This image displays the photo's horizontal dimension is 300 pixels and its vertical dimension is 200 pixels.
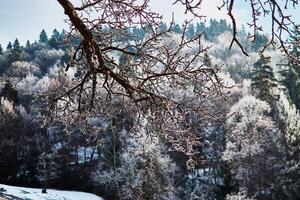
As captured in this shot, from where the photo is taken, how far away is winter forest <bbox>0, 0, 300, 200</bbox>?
4.91 metres

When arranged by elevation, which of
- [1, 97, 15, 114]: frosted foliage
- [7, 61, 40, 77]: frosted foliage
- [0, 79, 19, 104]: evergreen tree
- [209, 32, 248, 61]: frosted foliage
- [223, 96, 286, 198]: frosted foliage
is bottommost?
[223, 96, 286, 198]: frosted foliage

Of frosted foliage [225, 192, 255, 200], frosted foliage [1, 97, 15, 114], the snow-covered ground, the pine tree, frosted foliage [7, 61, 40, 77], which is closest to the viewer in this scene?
the snow-covered ground

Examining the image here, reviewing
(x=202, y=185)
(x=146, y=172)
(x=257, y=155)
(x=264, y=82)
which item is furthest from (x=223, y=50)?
(x=146, y=172)

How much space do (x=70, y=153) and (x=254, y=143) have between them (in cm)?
2020

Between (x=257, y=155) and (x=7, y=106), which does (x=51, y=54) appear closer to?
(x=7, y=106)

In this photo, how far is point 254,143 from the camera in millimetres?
35906

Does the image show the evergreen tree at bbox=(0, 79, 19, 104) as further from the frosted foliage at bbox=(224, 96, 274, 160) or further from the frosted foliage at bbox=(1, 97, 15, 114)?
the frosted foliage at bbox=(224, 96, 274, 160)

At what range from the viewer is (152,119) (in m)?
5.17

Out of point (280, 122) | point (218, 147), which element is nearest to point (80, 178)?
point (218, 147)

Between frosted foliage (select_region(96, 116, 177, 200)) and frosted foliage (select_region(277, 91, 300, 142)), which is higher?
frosted foliage (select_region(277, 91, 300, 142))

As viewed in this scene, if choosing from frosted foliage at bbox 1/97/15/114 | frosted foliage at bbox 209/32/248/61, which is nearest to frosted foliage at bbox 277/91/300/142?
frosted foliage at bbox 1/97/15/114

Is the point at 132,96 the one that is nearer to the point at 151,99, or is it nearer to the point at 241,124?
the point at 151,99

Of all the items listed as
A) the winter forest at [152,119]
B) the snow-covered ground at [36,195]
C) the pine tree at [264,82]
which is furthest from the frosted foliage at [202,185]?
the pine tree at [264,82]

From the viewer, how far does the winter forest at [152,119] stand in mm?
4914
